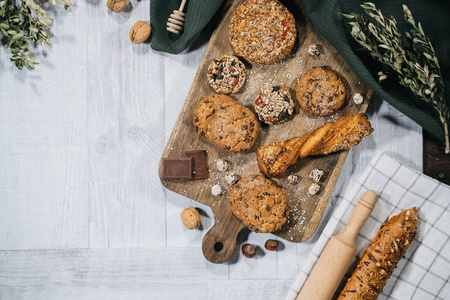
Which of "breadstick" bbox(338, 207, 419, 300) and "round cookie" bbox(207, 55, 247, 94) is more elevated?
"round cookie" bbox(207, 55, 247, 94)

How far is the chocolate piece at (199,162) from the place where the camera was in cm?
221

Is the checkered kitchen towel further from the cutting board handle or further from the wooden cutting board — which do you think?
the cutting board handle

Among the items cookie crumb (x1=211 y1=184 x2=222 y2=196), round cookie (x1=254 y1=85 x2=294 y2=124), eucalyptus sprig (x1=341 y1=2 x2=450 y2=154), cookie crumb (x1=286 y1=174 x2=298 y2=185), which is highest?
eucalyptus sprig (x1=341 y1=2 x2=450 y2=154)

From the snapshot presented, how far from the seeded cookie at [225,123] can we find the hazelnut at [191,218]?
425mm

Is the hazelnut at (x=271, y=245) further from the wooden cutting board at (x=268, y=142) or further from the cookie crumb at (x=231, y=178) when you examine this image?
the cookie crumb at (x=231, y=178)

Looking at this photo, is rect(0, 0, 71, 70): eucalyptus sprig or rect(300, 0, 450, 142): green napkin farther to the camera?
rect(0, 0, 71, 70): eucalyptus sprig

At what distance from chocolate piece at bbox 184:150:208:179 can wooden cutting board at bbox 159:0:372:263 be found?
49 millimetres

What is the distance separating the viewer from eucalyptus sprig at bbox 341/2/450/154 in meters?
1.87

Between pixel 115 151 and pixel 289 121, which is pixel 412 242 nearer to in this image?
pixel 289 121

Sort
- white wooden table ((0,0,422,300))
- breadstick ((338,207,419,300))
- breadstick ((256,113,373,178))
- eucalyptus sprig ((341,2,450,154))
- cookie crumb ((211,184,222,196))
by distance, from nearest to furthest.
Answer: eucalyptus sprig ((341,2,450,154)) < breadstick ((338,207,419,300)) < breadstick ((256,113,373,178)) < cookie crumb ((211,184,222,196)) < white wooden table ((0,0,422,300))

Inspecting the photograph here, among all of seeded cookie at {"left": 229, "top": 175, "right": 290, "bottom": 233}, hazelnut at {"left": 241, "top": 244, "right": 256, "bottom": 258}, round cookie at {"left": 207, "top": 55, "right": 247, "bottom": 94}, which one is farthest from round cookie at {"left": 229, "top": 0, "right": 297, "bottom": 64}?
hazelnut at {"left": 241, "top": 244, "right": 256, "bottom": 258}

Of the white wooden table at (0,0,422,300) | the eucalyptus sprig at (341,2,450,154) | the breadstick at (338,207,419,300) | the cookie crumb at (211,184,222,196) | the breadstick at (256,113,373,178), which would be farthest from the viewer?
the white wooden table at (0,0,422,300)

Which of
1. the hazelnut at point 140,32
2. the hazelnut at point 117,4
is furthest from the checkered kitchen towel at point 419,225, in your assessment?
the hazelnut at point 117,4

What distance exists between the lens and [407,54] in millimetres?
1950
